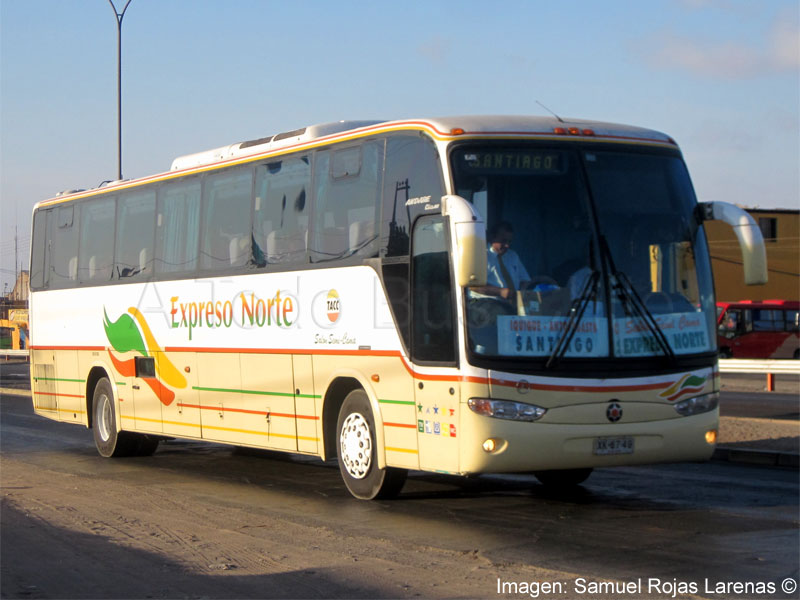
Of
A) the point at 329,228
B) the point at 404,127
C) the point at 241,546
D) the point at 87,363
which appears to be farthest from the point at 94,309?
the point at 241,546

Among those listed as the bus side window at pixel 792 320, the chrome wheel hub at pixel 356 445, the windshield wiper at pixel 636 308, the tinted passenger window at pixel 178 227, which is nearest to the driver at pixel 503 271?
the windshield wiper at pixel 636 308

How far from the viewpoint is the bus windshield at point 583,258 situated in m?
9.71

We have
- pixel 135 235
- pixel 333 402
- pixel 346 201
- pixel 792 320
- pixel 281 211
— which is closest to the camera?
pixel 346 201

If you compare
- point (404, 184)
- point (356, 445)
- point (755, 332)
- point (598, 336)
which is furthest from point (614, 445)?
point (755, 332)

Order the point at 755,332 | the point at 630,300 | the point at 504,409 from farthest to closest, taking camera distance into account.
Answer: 1. the point at 755,332
2. the point at 630,300
3. the point at 504,409

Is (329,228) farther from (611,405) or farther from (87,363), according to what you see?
(87,363)

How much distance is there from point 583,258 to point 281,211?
413cm

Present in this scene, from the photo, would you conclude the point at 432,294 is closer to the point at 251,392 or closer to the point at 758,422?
the point at 251,392

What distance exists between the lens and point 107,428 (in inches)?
662

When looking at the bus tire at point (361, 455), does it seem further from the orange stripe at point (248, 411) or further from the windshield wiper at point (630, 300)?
the windshield wiper at point (630, 300)

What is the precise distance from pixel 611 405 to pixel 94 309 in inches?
379

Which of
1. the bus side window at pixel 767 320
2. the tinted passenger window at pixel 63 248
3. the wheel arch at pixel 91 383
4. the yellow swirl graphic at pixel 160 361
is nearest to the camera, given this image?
the yellow swirl graphic at pixel 160 361

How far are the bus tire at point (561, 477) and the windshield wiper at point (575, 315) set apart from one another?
279cm

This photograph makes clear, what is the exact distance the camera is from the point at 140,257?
15789mm
